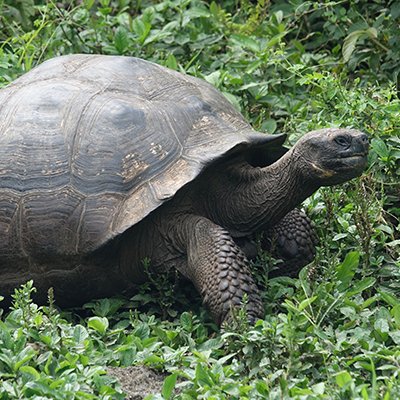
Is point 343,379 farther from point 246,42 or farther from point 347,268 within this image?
point 246,42

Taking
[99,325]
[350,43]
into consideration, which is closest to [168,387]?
[99,325]

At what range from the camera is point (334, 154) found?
502cm

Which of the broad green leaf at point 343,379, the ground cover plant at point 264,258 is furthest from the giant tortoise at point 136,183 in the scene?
the broad green leaf at point 343,379

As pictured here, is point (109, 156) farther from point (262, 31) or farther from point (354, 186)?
point (262, 31)

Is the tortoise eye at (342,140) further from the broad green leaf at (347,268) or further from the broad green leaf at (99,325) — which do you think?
the broad green leaf at (99,325)

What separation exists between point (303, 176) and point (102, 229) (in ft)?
3.08

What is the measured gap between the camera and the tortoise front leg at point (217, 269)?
487cm

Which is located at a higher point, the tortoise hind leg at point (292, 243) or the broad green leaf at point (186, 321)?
the broad green leaf at point (186, 321)

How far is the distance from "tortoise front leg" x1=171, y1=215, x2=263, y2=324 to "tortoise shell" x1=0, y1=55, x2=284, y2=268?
0.25 metres

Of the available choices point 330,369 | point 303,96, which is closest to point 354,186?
point 303,96

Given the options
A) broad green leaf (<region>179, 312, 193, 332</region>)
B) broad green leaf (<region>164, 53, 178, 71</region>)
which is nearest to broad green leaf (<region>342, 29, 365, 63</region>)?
broad green leaf (<region>164, 53, 178, 71</region>)

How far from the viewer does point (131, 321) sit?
195 inches

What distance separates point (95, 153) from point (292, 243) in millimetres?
1108

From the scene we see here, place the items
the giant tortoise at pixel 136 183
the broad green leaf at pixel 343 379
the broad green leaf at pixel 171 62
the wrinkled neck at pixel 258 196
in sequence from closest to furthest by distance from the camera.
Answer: the broad green leaf at pixel 343 379 < the giant tortoise at pixel 136 183 < the wrinkled neck at pixel 258 196 < the broad green leaf at pixel 171 62
